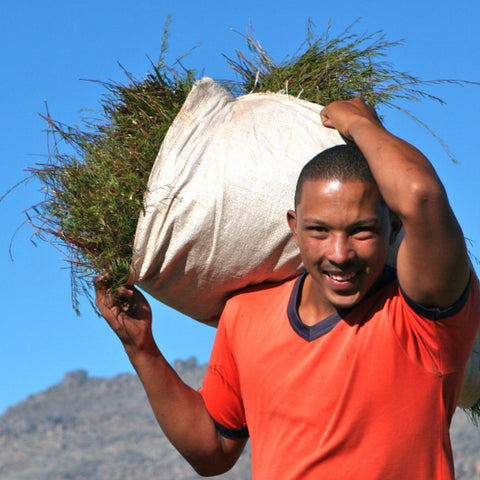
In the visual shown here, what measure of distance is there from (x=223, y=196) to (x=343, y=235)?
442mm

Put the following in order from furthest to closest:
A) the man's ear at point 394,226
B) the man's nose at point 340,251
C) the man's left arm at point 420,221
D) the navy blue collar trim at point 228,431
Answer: the navy blue collar trim at point 228,431 < the man's ear at point 394,226 < the man's nose at point 340,251 < the man's left arm at point 420,221

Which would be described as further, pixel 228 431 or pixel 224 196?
pixel 228 431

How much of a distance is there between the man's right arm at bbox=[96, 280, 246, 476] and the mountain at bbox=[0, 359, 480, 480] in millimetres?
45754

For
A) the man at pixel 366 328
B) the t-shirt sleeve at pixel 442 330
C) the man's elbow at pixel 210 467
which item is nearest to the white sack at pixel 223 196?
the man at pixel 366 328

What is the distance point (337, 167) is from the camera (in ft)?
8.11

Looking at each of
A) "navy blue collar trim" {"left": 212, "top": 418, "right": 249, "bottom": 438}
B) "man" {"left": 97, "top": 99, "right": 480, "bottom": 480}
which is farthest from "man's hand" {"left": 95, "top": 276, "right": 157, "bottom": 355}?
"man" {"left": 97, "top": 99, "right": 480, "bottom": 480}

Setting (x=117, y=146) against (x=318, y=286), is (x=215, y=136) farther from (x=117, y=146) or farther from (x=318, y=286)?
(x=318, y=286)

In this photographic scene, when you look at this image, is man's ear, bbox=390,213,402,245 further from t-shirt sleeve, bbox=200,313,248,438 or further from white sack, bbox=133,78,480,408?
t-shirt sleeve, bbox=200,313,248,438

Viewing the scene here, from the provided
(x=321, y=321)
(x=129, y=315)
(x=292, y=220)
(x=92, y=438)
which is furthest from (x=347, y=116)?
(x=92, y=438)

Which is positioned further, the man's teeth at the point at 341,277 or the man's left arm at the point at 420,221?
the man's teeth at the point at 341,277

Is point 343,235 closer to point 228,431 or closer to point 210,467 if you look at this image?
point 228,431

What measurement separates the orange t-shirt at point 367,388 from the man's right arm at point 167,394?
0.39m

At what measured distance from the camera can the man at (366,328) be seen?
231 centimetres

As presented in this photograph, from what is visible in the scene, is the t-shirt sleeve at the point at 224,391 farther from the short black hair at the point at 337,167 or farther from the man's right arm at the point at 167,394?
the short black hair at the point at 337,167
